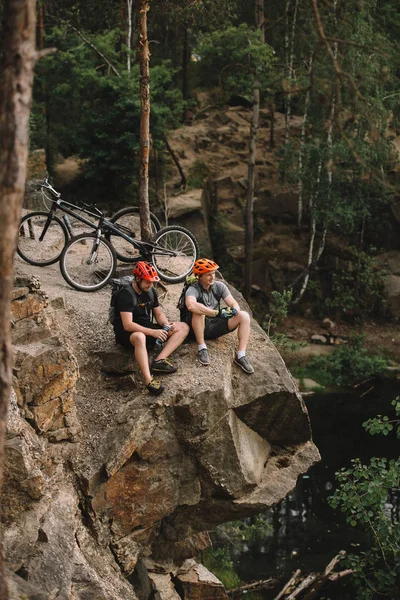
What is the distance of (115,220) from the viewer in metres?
13.3

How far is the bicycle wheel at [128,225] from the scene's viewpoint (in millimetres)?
13019

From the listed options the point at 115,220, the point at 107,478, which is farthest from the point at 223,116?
the point at 107,478

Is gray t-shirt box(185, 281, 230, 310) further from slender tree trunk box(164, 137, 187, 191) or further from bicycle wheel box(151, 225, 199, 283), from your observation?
slender tree trunk box(164, 137, 187, 191)

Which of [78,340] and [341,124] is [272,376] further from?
[341,124]

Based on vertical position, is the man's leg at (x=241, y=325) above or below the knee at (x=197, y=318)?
below

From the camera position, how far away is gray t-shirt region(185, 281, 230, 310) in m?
10.0

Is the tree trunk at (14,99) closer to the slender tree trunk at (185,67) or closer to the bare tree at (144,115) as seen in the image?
the bare tree at (144,115)

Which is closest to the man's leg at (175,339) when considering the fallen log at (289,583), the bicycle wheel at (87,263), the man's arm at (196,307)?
the man's arm at (196,307)

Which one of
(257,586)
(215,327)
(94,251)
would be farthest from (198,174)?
(215,327)

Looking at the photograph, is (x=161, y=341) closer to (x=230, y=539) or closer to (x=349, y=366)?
(x=230, y=539)

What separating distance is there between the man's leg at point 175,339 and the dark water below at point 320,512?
5.98m

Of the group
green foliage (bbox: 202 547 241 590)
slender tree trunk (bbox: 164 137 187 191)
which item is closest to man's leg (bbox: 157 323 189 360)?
green foliage (bbox: 202 547 241 590)

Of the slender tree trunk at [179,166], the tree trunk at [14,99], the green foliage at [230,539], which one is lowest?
the green foliage at [230,539]

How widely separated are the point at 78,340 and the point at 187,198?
14940 mm
